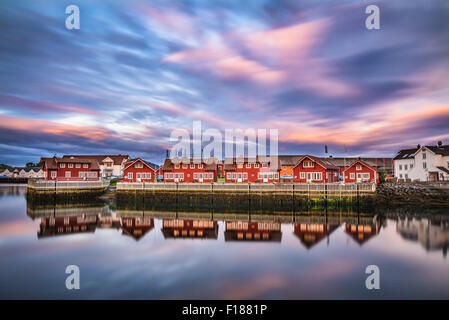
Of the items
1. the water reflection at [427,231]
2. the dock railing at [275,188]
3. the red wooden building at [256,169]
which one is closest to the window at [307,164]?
the red wooden building at [256,169]

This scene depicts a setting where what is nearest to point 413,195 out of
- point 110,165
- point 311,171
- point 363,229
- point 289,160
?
point 311,171

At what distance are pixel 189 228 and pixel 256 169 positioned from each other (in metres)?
26.1

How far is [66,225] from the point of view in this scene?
32875mm

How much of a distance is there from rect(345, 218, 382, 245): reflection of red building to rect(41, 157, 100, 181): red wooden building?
56.3 meters

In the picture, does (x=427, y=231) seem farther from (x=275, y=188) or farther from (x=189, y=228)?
(x=189, y=228)

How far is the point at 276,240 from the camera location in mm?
25766

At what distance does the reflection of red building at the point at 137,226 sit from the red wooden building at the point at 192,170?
18462 mm

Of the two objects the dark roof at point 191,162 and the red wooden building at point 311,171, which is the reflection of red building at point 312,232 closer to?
the red wooden building at point 311,171

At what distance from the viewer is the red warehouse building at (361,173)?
49522mm
